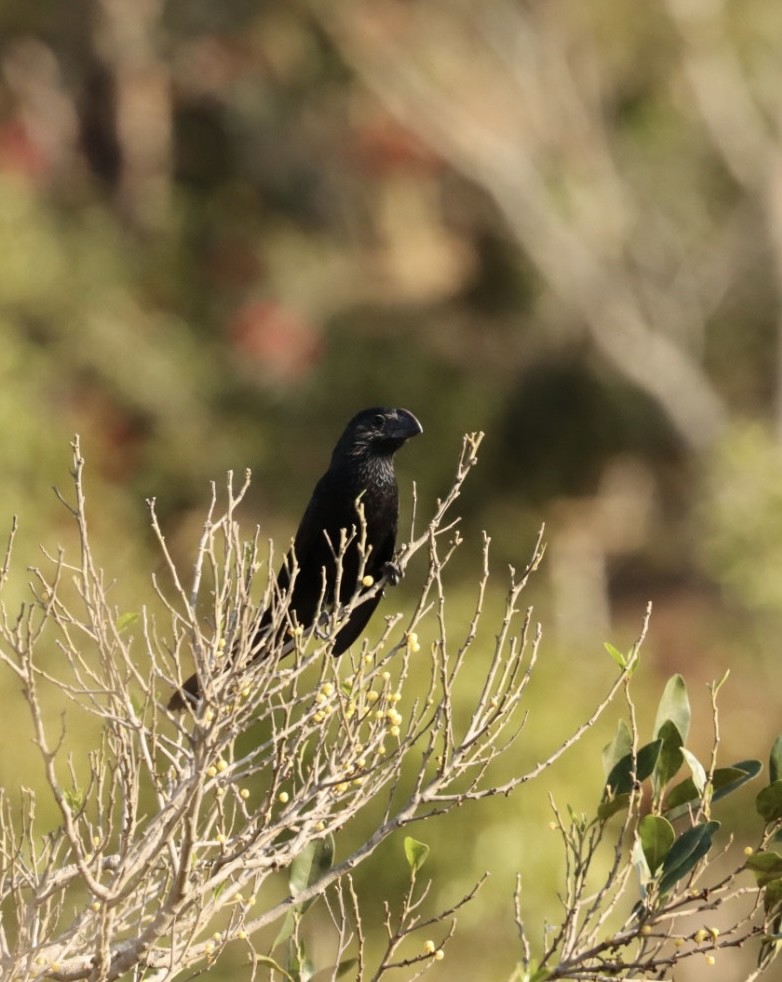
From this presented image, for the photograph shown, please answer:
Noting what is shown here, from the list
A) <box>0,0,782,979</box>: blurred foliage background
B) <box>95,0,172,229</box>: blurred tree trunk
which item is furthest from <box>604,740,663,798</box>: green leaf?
<box>95,0,172,229</box>: blurred tree trunk

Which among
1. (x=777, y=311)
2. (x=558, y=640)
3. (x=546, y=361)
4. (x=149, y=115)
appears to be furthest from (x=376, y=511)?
(x=149, y=115)

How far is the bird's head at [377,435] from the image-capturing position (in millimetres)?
3910

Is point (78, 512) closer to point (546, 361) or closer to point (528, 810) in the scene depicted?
point (528, 810)

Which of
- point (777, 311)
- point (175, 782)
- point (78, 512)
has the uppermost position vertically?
point (777, 311)

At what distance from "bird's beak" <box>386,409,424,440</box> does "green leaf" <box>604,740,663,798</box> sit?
1.25 metres

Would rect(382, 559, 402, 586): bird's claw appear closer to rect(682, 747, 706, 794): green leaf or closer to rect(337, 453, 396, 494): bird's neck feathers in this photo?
rect(337, 453, 396, 494): bird's neck feathers

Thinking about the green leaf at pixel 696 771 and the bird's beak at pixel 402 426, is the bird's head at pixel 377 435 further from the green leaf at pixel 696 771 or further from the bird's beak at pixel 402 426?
the green leaf at pixel 696 771

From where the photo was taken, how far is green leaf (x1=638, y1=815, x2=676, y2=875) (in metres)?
2.66

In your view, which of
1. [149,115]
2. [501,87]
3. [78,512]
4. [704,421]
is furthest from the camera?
[149,115]

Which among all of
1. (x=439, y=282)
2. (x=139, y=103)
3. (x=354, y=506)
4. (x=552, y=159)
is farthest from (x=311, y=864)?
(x=139, y=103)

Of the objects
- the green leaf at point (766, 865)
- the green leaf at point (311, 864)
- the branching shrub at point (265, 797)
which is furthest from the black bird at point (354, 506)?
the green leaf at point (766, 865)

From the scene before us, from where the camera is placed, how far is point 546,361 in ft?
53.5

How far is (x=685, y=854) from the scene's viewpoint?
104 inches

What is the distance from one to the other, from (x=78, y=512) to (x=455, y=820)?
6272 mm
